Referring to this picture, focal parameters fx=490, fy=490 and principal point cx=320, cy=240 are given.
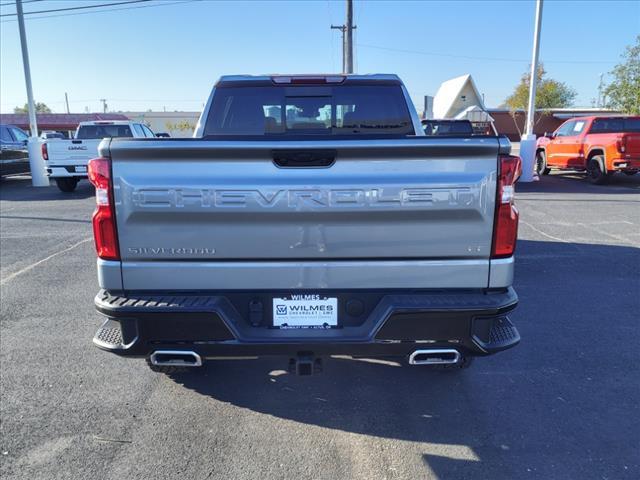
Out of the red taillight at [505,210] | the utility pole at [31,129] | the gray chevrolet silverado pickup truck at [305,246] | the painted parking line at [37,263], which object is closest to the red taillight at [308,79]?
the gray chevrolet silverado pickup truck at [305,246]

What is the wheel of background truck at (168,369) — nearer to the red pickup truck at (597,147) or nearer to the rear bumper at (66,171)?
the rear bumper at (66,171)

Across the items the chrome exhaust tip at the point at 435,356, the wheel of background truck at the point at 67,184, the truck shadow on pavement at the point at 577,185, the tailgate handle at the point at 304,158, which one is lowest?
the truck shadow on pavement at the point at 577,185

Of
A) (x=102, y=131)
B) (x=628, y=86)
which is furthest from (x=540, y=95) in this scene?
(x=102, y=131)

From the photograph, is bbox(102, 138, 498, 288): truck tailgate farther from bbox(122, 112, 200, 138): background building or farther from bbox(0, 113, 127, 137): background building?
bbox(122, 112, 200, 138): background building

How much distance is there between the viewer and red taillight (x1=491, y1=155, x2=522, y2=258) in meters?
2.49

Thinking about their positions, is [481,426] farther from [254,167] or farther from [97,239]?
[97,239]

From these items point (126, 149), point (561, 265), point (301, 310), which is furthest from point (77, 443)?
point (561, 265)

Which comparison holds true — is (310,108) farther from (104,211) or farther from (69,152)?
(69,152)

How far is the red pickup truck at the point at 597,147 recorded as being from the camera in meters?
13.4

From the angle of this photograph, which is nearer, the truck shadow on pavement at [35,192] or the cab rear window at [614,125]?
the truck shadow on pavement at [35,192]

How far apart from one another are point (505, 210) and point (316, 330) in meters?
1.18

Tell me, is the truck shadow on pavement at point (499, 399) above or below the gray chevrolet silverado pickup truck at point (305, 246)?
below

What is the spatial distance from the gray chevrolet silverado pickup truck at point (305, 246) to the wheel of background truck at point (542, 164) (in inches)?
653

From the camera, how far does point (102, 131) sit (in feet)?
49.4
